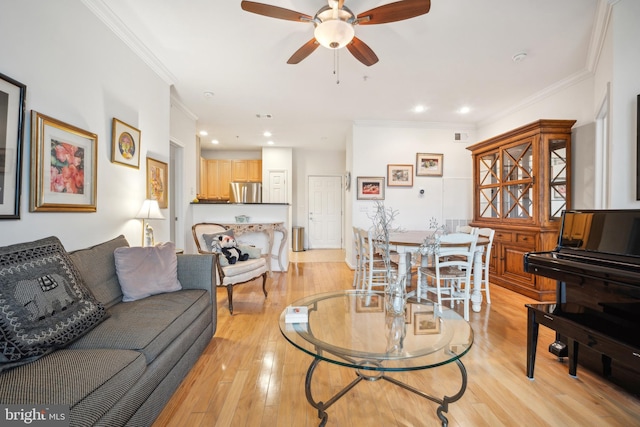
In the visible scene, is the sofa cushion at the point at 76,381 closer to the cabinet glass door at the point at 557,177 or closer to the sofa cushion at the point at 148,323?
the sofa cushion at the point at 148,323

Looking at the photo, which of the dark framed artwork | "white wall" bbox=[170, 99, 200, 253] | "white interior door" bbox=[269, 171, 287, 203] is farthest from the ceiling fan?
"white interior door" bbox=[269, 171, 287, 203]

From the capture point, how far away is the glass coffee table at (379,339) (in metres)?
1.20

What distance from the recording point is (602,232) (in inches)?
69.1

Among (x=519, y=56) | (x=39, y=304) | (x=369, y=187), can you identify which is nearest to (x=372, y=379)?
(x=39, y=304)

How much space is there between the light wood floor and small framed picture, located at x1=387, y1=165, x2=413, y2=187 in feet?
9.79

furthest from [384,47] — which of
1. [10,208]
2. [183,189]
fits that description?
[183,189]

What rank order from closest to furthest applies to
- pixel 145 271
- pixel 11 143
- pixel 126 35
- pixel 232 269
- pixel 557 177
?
pixel 11 143 < pixel 145 271 < pixel 126 35 < pixel 232 269 < pixel 557 177

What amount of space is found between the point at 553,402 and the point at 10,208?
10.7 ft

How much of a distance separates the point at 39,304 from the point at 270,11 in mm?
2043

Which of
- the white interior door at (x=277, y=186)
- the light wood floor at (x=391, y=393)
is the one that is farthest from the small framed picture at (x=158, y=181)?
the white interior door at (x=277, y=186)

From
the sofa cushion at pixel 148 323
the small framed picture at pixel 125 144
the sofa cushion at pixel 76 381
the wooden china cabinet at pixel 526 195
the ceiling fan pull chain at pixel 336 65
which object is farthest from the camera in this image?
the wooden china cabinet at pixel 526 195

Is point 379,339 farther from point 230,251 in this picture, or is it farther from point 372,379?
point 230,251

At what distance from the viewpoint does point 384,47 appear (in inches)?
105

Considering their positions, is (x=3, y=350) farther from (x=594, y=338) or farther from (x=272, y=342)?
(x=594, y=338)
